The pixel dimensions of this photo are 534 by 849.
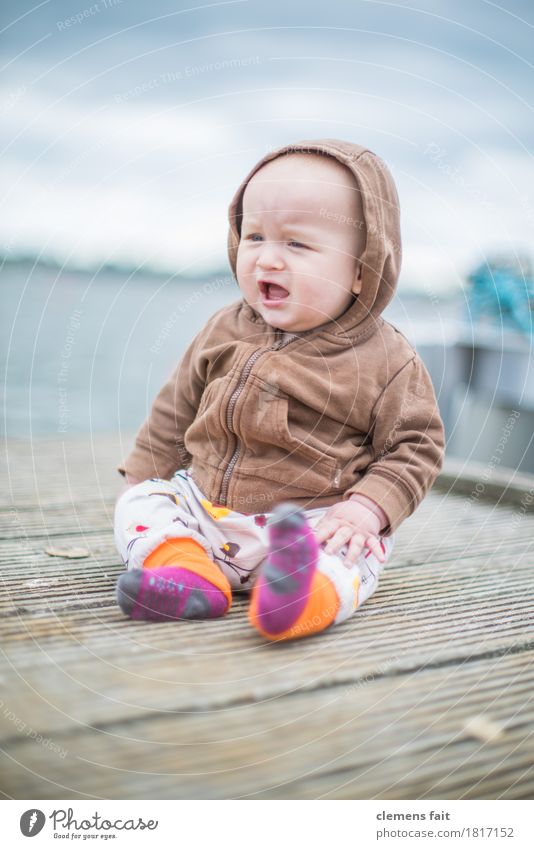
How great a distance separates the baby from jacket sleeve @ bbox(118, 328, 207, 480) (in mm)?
58

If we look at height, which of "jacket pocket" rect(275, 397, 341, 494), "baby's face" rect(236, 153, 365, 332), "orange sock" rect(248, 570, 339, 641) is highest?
"baby's face" rect(236, 153, 365, 332)

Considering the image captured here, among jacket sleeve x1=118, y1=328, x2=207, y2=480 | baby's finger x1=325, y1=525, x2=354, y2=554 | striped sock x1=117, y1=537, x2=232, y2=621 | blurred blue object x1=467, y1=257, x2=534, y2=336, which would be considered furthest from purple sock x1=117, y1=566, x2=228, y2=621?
blurred blue object x1=467, y1=257, x2=534, y2=336

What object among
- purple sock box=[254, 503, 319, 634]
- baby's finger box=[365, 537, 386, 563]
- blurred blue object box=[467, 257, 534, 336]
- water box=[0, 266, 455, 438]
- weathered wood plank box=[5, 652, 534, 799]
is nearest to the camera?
weathered wood plank box=[5, 652, 534, 799]

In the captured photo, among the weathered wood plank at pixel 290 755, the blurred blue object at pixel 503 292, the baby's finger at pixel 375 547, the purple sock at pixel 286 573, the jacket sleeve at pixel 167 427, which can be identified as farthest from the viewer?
the blurred blue object at pixel 503 292

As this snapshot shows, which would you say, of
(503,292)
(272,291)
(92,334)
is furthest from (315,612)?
(92,334)

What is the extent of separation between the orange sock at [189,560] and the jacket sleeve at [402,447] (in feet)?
0.48

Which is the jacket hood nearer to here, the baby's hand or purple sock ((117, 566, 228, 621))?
the baby's hand

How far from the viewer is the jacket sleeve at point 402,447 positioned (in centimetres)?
73

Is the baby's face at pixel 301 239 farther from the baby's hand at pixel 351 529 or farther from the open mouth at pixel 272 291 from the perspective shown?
the baby's hand at pixel 351 529

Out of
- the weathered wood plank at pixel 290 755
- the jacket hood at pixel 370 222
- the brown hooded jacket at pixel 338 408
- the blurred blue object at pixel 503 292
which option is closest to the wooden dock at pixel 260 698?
the weathered wood plank at pixel 290 755

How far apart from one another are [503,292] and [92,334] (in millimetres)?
928

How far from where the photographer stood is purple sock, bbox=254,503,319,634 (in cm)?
60

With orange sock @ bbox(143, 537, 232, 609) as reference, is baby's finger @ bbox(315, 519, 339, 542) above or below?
above
